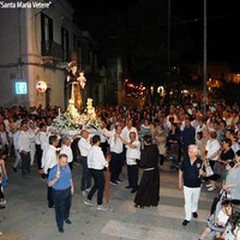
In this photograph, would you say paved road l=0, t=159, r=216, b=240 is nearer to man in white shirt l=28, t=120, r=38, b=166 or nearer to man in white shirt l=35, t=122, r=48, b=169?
man in white shirt l=35, t=122, r=48, b=169

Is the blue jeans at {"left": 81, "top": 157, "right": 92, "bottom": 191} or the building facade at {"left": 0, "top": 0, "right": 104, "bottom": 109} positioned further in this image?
the building facade at {"left": 0, "top": 0, "right": 104, "bottom": 109}

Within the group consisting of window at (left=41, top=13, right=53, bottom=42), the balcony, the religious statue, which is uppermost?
window at (left=41, top=13, right=53, bottom=42)

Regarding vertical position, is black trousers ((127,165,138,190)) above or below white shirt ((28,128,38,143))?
below

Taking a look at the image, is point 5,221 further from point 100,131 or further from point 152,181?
point 100,131

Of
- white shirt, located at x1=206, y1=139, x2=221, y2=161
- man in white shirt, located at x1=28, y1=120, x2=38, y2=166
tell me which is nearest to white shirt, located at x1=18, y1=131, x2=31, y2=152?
man in white shirt, located at x1=28, y1=120, x2=38, y2=166

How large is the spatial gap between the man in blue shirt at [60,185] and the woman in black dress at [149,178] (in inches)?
83.6

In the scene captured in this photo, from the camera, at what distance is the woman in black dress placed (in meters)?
9.91

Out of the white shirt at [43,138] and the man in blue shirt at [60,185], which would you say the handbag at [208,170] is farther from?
the white shirt at [43,138]

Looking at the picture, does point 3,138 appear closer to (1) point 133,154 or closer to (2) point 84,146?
(2) point 84,146

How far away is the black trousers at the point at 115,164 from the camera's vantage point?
487 inches

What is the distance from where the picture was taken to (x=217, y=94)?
33125mm

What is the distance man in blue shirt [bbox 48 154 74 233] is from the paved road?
1.27 feet

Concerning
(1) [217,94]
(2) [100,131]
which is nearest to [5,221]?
(2) [100,131]

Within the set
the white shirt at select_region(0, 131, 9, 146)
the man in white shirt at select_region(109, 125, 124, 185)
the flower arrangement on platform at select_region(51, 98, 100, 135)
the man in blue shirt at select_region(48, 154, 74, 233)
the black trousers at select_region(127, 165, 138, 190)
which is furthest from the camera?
the flower arrangement on platform at select_region(51, 98, 100, 135)
